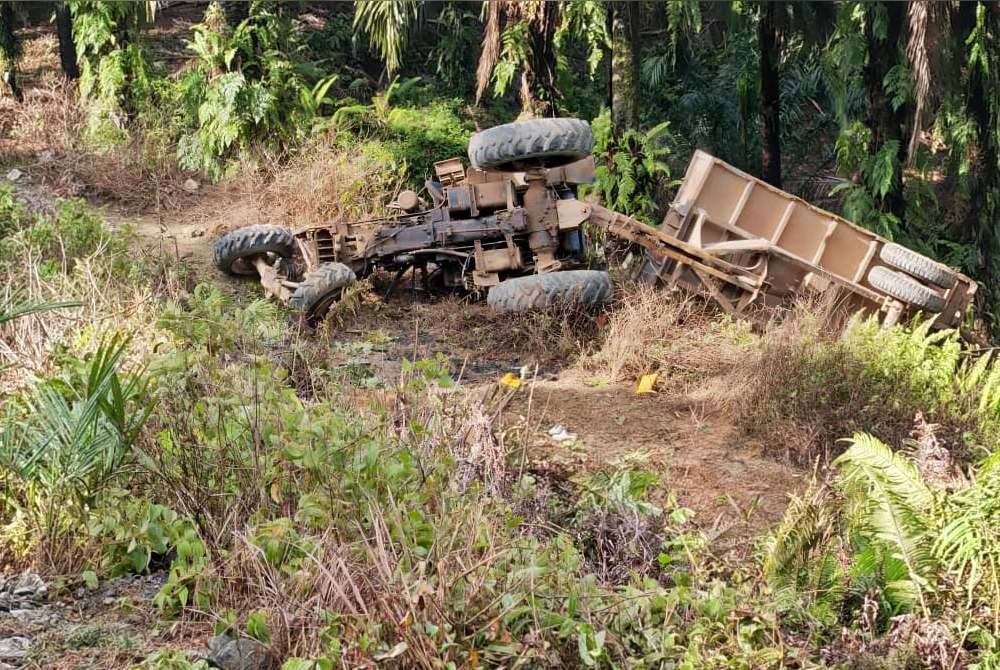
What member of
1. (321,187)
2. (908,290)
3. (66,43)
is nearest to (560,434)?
(908,290)

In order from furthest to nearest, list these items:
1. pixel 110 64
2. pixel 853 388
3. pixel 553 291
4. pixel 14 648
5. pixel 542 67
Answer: pixel 110 64
pixel 542 67
pixel 553 291
pixel 853 388
pixel 14 648

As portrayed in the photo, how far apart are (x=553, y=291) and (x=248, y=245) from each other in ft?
11.0

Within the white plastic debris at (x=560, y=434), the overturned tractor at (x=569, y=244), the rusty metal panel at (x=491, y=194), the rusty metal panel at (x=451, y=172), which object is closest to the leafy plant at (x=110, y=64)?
the overturned tractor at (x=569, y=244)

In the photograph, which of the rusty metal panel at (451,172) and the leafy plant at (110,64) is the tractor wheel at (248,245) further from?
the leafy plant at (110,64)

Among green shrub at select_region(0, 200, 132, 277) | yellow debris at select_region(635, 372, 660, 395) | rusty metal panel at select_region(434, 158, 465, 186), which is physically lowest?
green shrub at select_region(0, 200, 132, 277)

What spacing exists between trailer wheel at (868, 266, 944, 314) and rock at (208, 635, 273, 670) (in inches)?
305

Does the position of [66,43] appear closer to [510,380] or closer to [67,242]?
[67,242]

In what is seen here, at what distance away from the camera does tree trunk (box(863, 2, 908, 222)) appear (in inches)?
593

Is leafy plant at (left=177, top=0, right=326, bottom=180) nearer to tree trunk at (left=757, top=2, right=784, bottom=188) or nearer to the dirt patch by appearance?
the dirt patch

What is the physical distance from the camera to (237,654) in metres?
3.94

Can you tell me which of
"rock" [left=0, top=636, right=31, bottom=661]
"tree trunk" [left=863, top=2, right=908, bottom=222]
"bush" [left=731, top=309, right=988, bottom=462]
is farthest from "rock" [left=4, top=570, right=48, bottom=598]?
"tree trunk" [left=863, top=2, right=908, bottom=222]

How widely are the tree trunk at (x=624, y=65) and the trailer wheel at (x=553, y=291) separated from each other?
496cm

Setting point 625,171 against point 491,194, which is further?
point 625,171

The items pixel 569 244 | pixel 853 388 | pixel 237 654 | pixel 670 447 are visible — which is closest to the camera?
pixel 237 654
